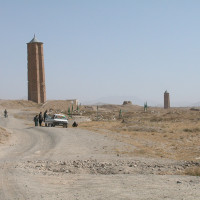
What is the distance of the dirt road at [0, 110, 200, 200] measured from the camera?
26.4 ft

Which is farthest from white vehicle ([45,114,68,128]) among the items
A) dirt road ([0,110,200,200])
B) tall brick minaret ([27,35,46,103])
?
tall brick minaret ([27,35,46,103])

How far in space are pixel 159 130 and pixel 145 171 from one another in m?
20.2

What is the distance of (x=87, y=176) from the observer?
10.7 meters

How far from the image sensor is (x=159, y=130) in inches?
1243

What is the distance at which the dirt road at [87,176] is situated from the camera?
8.05m

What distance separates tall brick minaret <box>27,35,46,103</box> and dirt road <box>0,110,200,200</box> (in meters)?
59.0

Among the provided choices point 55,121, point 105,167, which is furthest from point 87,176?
point 55,121

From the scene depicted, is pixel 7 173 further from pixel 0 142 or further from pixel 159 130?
pixel 159 130

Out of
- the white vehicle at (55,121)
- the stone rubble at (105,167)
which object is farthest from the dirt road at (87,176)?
the white vehicle at (55,121)

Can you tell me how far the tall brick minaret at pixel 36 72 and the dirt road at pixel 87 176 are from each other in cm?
A: 5902

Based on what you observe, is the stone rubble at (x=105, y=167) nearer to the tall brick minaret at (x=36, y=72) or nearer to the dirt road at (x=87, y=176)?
the dirt road at (x=87, y=176)

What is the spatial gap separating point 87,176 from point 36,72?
220 ft

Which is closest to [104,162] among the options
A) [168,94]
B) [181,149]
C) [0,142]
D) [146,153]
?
[146,153]

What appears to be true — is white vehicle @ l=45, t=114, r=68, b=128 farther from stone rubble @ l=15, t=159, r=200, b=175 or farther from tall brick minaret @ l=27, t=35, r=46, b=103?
tall brick minaret @ l=27, t=35, r=46, b=103
